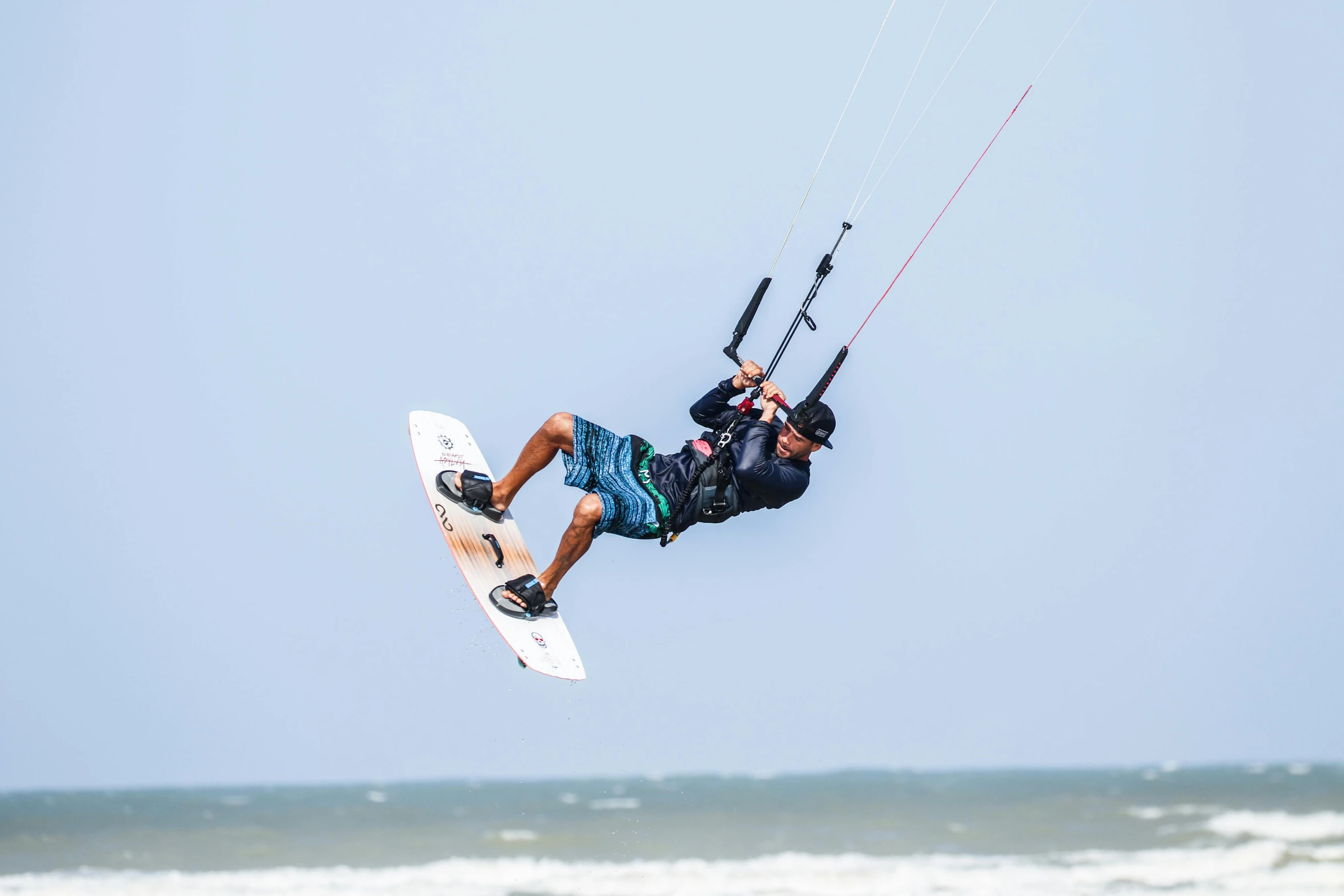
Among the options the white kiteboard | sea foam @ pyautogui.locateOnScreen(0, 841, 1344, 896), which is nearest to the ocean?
sea foam @ pyautogui.locateOnScreen(0, 841, 1344, 896)

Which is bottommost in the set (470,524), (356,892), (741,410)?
(356,892)

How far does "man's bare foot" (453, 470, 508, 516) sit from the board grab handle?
4.76 feet

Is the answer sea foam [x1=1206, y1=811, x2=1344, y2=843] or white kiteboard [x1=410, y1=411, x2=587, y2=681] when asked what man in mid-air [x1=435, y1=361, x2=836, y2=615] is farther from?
sea foam [x1=1206, y1=811, x2=1344, y2=843]

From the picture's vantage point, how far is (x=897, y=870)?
60.3 feet

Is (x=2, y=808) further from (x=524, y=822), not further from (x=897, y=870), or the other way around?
(x=897, y=870)

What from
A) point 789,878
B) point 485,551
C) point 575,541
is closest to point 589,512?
point 575,541

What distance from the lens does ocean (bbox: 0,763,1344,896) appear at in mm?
17734

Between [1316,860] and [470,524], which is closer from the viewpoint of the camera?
[470,524]

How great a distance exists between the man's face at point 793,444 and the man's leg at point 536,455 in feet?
3.57

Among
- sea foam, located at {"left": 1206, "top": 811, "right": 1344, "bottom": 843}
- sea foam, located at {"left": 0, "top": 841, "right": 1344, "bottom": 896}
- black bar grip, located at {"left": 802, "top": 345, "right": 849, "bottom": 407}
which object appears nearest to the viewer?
black bar grip, located at {"left": 802, "top": 345, "right": 849, "bottom": 407}

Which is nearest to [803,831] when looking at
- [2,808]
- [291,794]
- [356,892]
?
[356,892]

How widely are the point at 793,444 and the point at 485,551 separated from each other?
1.79 m

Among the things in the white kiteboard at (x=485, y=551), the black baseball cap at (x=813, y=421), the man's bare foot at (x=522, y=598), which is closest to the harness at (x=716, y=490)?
the black baseball cap at (x=813, y=421)

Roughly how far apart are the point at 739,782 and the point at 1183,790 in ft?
23.9
